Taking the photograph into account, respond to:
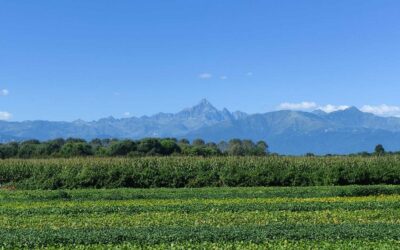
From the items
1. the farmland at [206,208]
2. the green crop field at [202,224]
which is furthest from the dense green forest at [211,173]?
the green crop field at [202,224]

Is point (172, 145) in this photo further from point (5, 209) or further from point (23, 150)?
point (5, 209)

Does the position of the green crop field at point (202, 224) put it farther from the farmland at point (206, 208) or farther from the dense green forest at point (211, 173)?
the dense green forest at point (211, 173)

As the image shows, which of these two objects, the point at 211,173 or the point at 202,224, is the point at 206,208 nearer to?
the point at 202,224

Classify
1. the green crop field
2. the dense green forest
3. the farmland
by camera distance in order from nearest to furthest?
the green crop field, the farmland, the dense green forest

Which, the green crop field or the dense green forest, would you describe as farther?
the dense green forest

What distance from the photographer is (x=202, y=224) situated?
19516mm

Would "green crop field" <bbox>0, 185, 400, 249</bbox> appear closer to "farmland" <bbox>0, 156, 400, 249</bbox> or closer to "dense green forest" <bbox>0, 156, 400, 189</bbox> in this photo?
"farmland" <bbox>0, 156, 400, 249</bbox>

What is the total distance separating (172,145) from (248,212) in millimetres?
69544

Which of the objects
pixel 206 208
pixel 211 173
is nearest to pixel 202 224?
pixel 206 208

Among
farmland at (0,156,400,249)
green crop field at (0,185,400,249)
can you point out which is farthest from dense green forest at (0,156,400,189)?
green crop field at (0,185,400,249)

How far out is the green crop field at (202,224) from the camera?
14836 millimetres

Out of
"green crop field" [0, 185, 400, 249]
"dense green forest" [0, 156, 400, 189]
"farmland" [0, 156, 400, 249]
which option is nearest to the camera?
"green crop field" [0, 185, 400, 249]

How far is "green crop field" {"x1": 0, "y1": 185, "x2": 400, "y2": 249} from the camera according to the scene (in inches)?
584

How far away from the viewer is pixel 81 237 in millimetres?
15875
